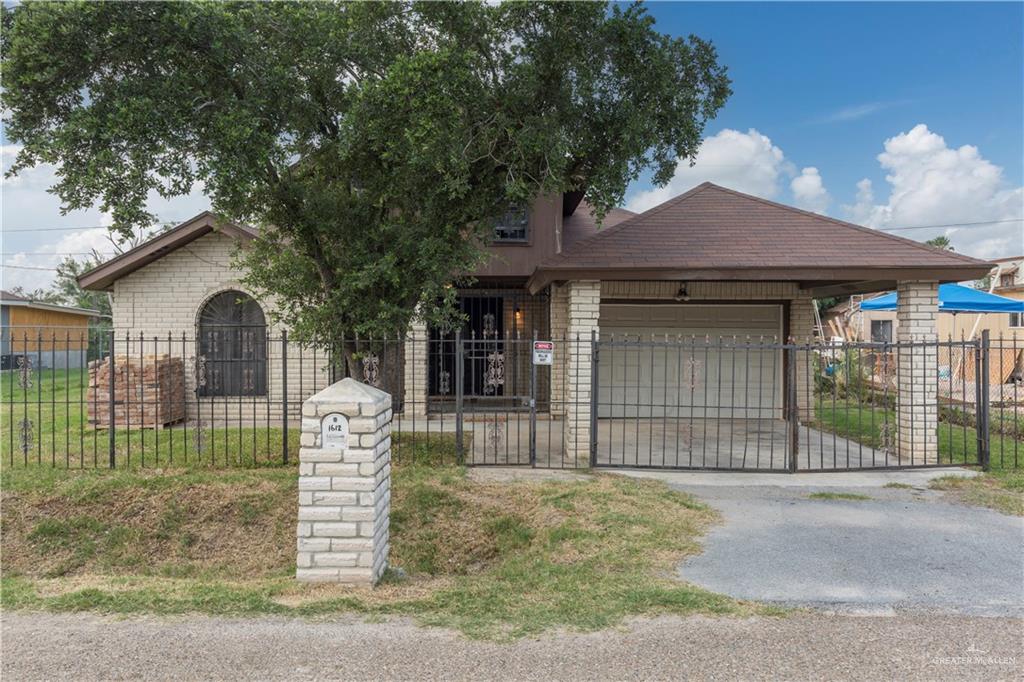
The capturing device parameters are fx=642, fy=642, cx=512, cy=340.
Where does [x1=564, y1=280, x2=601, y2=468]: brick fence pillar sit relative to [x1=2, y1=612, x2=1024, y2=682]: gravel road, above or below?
above

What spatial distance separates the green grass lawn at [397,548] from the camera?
13.4ft

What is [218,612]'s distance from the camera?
4.00 m

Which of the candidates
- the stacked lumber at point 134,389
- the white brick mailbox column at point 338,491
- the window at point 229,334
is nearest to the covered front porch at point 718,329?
the window at point 229,334

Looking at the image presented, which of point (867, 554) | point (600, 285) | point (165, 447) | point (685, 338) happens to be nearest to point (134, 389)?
point (165, 447)

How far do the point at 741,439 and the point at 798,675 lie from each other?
24.6 ft

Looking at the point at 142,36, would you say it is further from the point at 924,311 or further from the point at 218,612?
the point at 924,311

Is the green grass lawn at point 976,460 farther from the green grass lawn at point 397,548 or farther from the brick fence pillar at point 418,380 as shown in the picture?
the brick fence pillar at point 418,380

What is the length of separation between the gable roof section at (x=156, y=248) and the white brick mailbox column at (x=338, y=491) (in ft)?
24.9

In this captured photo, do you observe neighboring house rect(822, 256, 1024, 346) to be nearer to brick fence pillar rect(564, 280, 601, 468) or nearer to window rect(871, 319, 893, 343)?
window rect(871, 319, 893, 343)

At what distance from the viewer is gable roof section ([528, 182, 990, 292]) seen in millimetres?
8453

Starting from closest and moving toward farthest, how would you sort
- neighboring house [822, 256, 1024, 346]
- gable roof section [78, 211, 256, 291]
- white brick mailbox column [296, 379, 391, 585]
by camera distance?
white brick mailbox column [296, 379, 391, 585] → gable roof section [78, 211, 256, 291] → neighboring house [822, 256, 1024, 346]

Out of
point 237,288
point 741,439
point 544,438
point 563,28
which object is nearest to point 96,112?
point 563,28

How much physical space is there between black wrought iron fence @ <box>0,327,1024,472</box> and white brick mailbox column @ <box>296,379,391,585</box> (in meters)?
2.97

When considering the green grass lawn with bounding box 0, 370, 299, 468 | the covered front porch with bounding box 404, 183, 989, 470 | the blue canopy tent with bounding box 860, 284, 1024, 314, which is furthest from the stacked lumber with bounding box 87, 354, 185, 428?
the blue canopy tent with bounding box 860, 284, 1024, 314
